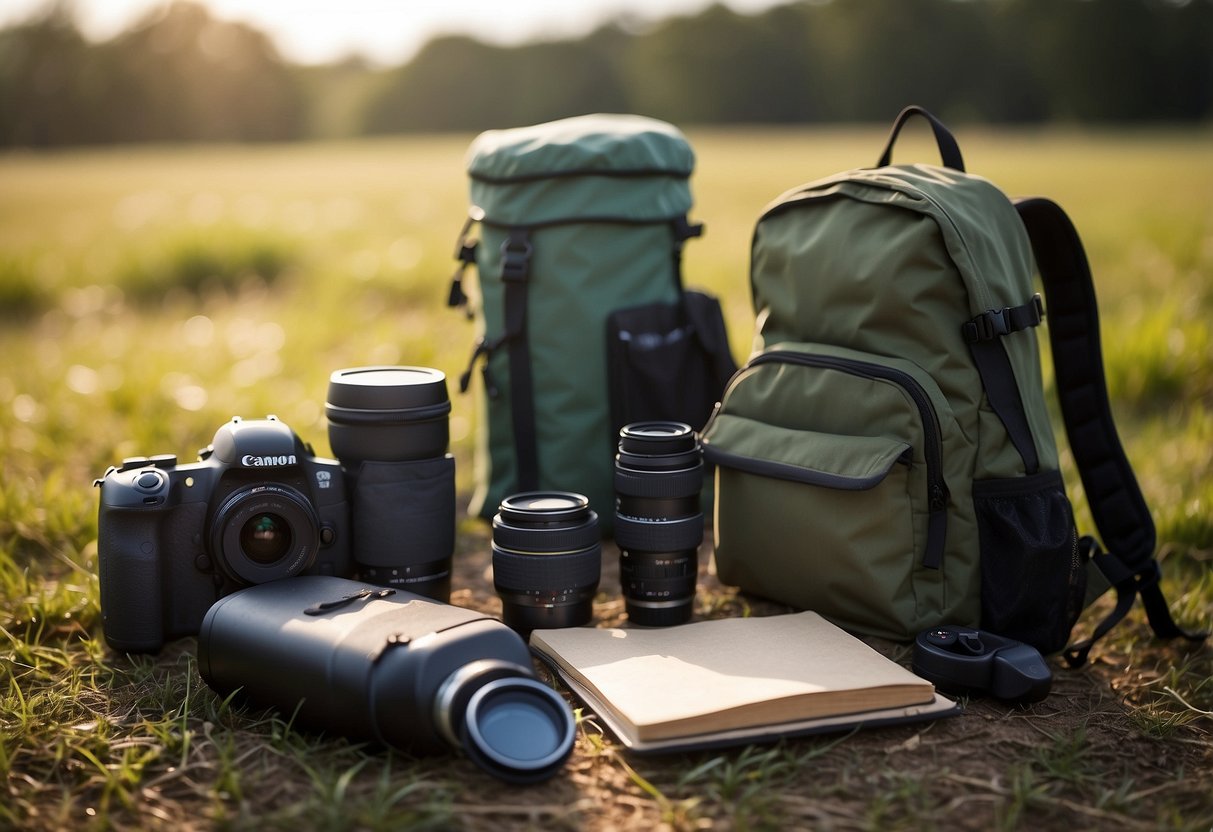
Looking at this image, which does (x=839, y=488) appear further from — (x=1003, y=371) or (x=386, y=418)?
(x=386, y=418)

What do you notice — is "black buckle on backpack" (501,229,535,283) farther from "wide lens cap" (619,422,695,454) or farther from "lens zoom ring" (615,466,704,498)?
"lens zoom ring" (615,466,704,498)

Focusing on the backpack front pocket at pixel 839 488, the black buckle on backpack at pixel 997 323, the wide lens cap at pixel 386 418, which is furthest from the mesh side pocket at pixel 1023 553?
the wide lens cap at pixel 386 418

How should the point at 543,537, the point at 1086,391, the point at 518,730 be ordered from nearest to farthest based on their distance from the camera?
the point at 518,730 < the point at 543,537 < the point at 1086,391

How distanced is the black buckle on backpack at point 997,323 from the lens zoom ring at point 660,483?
2.79 ft

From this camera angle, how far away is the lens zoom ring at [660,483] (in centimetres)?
308

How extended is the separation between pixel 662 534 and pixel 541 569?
358 millimetres

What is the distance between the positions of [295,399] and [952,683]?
3679 millimetres

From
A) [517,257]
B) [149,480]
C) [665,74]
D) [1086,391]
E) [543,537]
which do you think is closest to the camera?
[149,480]

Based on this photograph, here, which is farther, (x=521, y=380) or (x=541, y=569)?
(x=521, y=380)

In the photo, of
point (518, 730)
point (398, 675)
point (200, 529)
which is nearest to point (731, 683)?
point (518, 730)

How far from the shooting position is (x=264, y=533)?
2.92m

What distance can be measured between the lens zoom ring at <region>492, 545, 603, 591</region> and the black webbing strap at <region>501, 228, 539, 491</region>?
0.85 metres

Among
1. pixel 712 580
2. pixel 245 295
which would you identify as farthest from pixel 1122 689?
pixel 245 295

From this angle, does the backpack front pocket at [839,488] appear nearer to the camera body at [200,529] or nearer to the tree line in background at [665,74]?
the camera body at [200,529]
